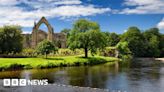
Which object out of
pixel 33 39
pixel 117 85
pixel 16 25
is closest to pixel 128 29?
pixel 33 39

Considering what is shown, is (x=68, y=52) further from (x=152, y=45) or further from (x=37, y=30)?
(x=152, y=45)

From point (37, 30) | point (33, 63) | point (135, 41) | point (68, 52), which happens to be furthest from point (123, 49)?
point (33, 63)

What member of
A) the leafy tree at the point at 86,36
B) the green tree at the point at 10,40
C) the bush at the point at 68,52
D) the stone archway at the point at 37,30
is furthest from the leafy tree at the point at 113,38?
the green tree at the point at 10,40

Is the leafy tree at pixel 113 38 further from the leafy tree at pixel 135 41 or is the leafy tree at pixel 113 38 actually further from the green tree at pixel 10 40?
the green tree at pixel 10 40

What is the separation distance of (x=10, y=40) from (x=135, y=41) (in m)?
77.7

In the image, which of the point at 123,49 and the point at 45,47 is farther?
the point at 123,49

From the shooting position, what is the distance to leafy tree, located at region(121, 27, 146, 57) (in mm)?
146000

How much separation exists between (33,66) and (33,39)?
71.9m

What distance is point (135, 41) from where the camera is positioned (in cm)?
14725

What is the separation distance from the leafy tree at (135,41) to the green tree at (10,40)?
236ft

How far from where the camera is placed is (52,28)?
465ft

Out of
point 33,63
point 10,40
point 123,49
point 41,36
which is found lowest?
point 33,63

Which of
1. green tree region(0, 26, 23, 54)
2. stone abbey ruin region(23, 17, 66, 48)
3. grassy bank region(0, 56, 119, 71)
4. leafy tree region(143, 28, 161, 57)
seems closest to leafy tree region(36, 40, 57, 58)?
grassy bank region(0, 56, 119, 71)

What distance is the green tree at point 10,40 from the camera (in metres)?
Answer: 81.4
